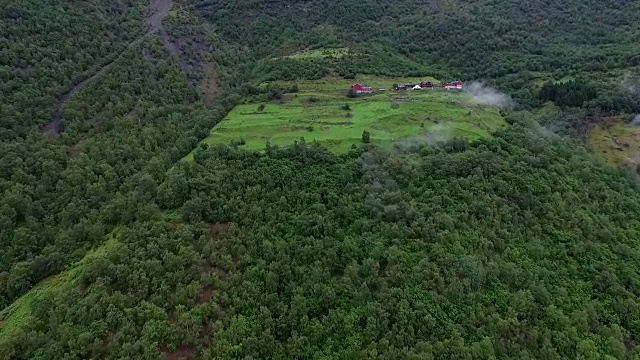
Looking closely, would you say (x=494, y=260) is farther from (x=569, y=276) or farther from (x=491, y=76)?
(x=491, y=76)

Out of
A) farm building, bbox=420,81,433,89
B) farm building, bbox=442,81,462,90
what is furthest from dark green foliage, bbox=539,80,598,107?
farm building, bbox=420,81,433,89

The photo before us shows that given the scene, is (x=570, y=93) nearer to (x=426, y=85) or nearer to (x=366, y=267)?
(x=426, y=85)

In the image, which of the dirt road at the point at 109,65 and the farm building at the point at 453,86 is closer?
the dirt road at the point at 109,65

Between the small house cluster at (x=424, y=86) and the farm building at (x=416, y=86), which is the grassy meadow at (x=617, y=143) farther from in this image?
the farm building at (x=416, y=86)

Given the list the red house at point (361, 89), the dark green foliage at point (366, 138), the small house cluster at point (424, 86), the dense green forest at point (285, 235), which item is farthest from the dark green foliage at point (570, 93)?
the dark green foliage at point (366, 138)

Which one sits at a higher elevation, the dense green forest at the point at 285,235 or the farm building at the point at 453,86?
the farm building at the point at 453,86

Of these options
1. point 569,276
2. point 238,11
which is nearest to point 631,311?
point 569,276
